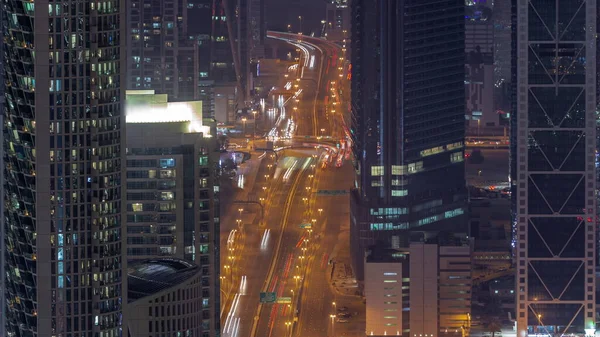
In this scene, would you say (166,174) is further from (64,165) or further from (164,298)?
(64,165)

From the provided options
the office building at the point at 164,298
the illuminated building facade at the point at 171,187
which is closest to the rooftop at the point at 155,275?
the office building at the point at 164,298

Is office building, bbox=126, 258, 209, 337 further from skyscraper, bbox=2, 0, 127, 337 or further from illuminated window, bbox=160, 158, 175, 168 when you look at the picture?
illuminated window, bbox=160, 158, 175, 168

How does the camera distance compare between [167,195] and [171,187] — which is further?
[167,195]

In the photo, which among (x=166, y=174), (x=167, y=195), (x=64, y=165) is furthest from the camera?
(x=167, y=195)

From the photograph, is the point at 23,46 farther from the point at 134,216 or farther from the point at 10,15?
the point at 134,216

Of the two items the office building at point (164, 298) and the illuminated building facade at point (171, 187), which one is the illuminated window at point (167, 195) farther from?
the office building at point (164, 298)

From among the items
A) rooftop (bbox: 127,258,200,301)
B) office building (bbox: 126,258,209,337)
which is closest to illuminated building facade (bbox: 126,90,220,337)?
rooftop (bbox: 127,258,200,301)

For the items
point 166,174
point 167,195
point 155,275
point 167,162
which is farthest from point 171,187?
point 155,275
